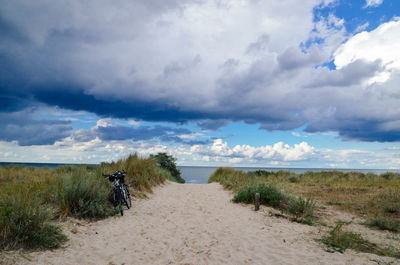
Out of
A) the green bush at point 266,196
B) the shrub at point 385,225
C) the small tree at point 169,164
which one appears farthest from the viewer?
the small tree at point 169,164

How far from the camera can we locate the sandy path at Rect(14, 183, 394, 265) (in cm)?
516

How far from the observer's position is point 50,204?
7535mm

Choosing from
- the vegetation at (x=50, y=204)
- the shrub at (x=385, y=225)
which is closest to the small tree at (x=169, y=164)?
the vegetation at (x=50, y=204)

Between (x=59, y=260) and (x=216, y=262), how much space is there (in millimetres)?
2981

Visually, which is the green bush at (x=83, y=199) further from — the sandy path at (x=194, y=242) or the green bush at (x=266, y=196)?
the green bush at (x=266, y=196)

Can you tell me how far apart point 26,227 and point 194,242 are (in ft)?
12.0

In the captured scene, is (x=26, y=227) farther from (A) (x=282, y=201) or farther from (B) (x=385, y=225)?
(B) (x=385, y=225)

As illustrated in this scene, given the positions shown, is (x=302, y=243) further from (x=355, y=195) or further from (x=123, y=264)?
(x=355, y=195)

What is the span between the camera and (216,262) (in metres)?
5.09

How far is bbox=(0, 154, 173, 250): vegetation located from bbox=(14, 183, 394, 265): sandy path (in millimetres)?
442

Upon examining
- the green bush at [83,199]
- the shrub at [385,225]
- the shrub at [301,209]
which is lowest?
the shrub at [385,225]

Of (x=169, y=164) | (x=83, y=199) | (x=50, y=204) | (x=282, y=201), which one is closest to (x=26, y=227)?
(x=50, y=204)

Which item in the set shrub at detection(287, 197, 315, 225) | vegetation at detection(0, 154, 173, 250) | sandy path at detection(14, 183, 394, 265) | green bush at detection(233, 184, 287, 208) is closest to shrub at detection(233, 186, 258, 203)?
green bush at detection(233, 184, 287, 208)

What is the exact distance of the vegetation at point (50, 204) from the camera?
→ 16.6 feet
